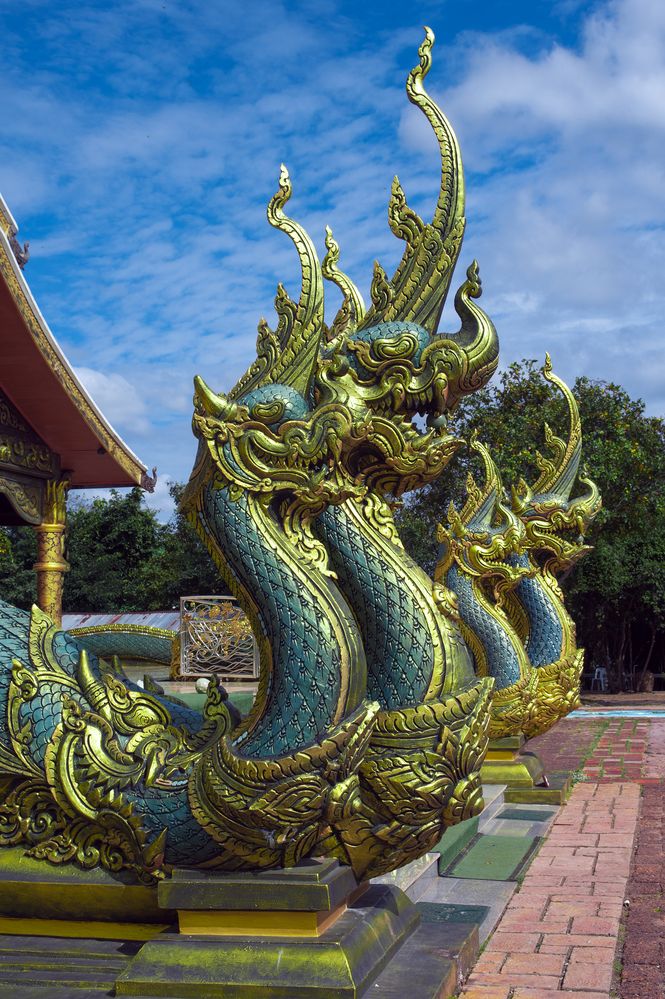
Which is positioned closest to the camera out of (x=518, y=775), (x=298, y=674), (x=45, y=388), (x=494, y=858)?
(x=298, y=674)

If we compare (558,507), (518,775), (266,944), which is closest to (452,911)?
(266,944)

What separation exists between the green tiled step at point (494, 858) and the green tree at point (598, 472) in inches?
372

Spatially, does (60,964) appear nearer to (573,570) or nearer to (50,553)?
(50,553)

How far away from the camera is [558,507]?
8.84 metres

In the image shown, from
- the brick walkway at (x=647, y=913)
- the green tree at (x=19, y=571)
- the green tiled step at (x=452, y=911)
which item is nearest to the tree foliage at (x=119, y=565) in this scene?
the green tree at (x=19, y=571)

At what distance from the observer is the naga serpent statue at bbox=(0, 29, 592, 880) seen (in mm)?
3250

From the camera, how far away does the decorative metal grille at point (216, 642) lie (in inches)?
482

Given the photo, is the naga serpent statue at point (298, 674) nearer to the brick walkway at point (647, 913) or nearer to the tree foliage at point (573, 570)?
the brick walkway at point (647, 913)

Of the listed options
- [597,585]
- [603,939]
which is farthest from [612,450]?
[603,939]

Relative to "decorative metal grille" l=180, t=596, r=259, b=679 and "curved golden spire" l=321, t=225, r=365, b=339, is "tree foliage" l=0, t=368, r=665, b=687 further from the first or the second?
"curved golden spire" l=321, t=225, r=365, b=339

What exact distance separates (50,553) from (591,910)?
513 cm

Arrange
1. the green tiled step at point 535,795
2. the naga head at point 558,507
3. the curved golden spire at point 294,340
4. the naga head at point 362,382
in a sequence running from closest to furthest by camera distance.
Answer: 1. the naga head at point 362,382
2. the curved golden spire at point 294,340
3. the green tiled step at point 535,795
4. the naga head at point 558,507

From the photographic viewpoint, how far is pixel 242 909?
126 inches

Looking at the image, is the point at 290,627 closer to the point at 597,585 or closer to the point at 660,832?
the point at 660,832
